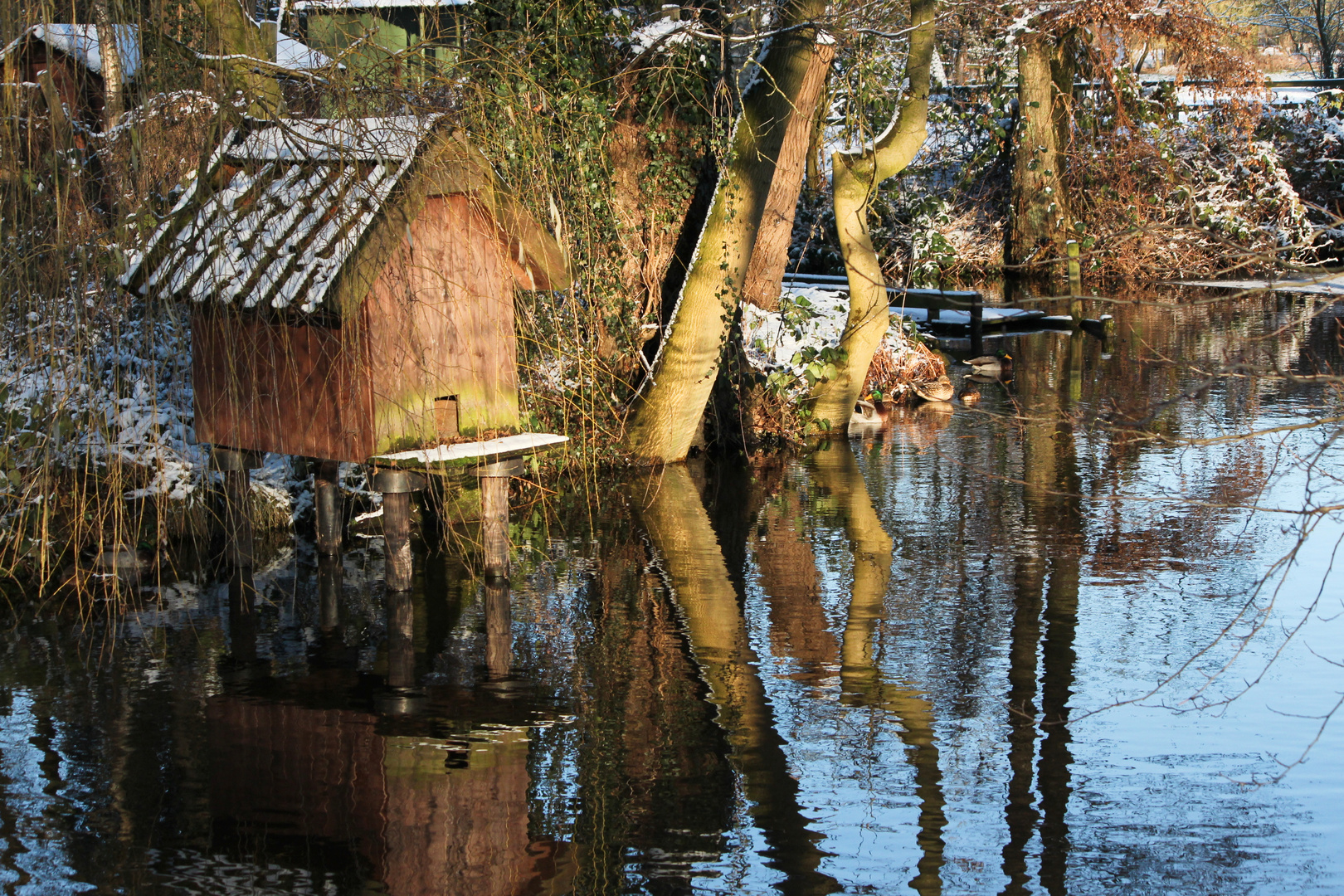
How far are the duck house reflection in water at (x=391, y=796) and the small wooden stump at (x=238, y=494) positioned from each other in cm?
160

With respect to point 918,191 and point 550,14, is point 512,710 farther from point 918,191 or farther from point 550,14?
point 918,191

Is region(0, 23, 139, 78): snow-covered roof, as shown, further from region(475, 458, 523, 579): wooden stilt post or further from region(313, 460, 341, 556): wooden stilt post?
region(313, 460, 341, 556): wooden stilt post

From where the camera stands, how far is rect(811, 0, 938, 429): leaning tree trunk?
12.4m

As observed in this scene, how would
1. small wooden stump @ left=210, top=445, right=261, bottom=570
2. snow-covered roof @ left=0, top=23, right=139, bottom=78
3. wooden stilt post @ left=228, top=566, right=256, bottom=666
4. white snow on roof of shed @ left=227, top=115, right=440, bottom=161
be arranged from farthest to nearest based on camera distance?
small wooden stump @ left=210, top=445, right=261, bottom=570
wooden stilt post @ left=228, top=566, right=256, bottom=666
white snow on roof of shed @ left=227, top=115, right=440, bottom=161
snow-covered roof @ left=0, top=23, right=139, bottom=78

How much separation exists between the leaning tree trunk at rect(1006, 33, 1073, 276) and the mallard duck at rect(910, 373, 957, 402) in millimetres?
7893

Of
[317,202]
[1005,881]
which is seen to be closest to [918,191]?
[317,202]

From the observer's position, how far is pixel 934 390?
15398 mm

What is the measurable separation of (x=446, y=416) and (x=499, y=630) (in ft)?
4.06

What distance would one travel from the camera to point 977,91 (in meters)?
23.0

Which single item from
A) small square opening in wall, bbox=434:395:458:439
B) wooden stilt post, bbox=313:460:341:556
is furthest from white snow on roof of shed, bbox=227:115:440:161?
wooden stilt post, bbox=313:460:341:556

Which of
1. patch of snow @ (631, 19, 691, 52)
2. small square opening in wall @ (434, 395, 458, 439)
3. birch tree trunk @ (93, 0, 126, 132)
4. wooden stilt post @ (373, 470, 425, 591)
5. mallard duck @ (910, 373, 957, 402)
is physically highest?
patch of snow @ (631, 19, 691, 52)

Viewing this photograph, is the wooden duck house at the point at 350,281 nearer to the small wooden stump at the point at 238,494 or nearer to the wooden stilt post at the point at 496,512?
the small wooden stump at the point at 238,494

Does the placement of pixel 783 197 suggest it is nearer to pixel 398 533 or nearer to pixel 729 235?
pixel 729 235

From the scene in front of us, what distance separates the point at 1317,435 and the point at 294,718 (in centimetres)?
1004
